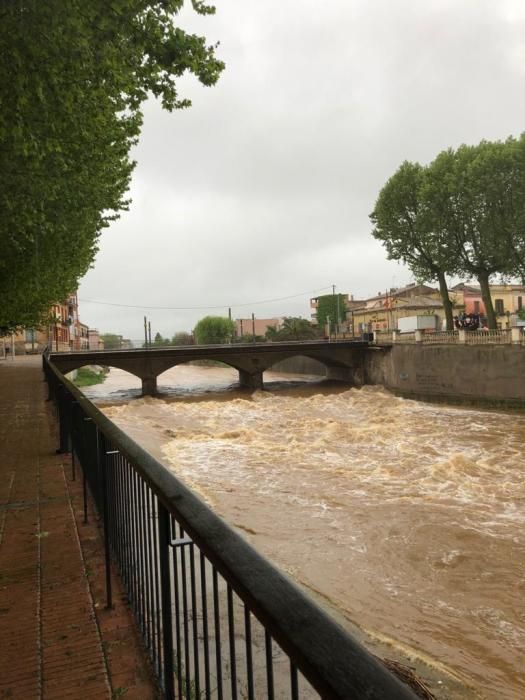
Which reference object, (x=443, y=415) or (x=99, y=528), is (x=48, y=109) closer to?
(x=99, y=528)

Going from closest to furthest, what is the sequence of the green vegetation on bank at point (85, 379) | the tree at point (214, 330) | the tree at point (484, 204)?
the tree at point (484, 204)
the green vegetation on bank at point (85, 379)
the tree at point (214, 330)

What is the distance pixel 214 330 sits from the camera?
94812 millimetres

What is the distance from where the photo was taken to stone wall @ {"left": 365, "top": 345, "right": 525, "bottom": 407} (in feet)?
91.6

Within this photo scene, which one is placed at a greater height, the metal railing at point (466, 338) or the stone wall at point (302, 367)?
the metal railing at point (466, 338)

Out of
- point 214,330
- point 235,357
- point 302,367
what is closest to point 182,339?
point 214,330

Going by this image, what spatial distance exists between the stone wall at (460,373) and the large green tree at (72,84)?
75.3ft

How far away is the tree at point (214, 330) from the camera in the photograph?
92938 mm

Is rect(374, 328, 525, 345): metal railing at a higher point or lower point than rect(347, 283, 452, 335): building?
lower

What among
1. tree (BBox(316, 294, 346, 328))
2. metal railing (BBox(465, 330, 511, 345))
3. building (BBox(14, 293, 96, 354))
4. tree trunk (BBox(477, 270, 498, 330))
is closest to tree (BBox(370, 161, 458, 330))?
tree trunk (BBox(477, 270, 498, 330))

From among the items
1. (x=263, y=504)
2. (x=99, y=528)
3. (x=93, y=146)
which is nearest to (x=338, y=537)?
(x=263, y=504)

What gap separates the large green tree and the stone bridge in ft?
80.5

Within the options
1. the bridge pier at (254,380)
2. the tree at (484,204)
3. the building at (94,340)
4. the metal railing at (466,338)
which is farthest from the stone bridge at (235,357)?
the building at (94,340)

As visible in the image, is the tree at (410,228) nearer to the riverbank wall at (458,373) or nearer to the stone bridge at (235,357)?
the riverbank wall at (458,373)

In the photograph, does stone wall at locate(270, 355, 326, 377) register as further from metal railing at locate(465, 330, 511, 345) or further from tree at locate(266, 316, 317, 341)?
metal railing at locate(465, 330, 511, 345)
